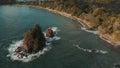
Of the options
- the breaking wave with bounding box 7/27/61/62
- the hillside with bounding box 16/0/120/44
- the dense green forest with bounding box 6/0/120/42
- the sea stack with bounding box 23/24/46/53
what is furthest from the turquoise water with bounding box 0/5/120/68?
the dense green forest with bounding box 6/0/120/42

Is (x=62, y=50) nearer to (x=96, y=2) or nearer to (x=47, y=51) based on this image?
(x=47, y=51)

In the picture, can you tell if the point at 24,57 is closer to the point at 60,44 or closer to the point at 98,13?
the point at 60,44

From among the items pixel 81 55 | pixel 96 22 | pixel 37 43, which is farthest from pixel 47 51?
A: pixel 96 22

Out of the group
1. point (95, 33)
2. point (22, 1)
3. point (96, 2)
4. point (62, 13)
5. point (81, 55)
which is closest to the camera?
point (81, 55)

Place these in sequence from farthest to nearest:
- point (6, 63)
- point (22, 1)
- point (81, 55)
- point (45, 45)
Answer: point (22, 1) → point (45, 45) → point (81, 55) → point (6, 63)

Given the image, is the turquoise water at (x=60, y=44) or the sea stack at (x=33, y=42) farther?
the sea stack at (x=33, y=42)

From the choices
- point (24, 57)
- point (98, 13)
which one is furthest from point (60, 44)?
point (98, 13)

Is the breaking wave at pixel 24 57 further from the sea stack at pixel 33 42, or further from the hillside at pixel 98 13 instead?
the hillside at pixel 98 13

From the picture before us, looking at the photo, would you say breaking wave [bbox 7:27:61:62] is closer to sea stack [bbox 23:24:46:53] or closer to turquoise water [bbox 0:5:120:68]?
Result: turquoise water [bbox 0:5:120:68]

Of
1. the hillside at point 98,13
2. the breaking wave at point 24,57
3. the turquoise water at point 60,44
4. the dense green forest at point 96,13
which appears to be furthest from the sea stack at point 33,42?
the dense green forest at point 96,13
